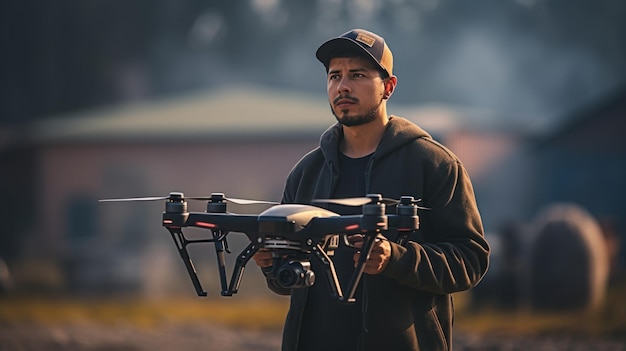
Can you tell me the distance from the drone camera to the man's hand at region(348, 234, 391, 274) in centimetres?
18

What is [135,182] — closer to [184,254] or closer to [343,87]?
[343,87]

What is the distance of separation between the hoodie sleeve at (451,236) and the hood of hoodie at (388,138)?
197 mm

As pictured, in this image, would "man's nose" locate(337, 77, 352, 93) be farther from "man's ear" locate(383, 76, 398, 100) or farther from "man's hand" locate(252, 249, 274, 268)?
"man's hand" locate(252, 249, 274, 268)

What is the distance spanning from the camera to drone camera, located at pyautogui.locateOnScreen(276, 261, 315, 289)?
14.8ft

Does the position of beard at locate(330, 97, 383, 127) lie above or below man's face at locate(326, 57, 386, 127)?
below

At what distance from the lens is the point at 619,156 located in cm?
2803

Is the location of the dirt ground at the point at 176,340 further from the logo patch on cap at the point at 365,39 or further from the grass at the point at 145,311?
the logo patch on cap at the point at 365,39

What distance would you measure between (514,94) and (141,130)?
3000 centimetres

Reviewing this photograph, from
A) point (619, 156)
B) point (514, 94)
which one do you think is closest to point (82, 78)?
point (514, 94)

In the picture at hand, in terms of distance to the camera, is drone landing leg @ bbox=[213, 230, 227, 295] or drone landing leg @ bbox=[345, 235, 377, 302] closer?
drone landing leg @ bbox=[345, 235, 377, 302]

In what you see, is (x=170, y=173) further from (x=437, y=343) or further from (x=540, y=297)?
(x=437, y=343)

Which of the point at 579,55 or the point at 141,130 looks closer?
the point at 141,130

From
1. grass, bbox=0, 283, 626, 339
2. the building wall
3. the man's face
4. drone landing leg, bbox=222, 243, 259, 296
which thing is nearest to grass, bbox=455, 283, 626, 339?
grass, bbox=0, 283, 626, 339

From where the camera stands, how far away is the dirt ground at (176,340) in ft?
44.9
